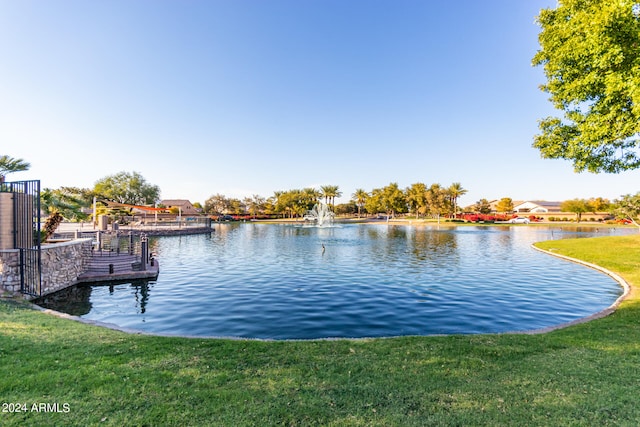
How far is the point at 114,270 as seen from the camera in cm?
1723

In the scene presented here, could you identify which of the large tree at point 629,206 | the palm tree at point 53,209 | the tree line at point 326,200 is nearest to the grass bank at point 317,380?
the palm tree at point 53,209

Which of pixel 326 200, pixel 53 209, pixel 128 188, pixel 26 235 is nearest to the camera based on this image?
pixel 26 235

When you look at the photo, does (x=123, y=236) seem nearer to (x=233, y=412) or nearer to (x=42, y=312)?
(x=42, y=312)

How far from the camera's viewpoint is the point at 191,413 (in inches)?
155

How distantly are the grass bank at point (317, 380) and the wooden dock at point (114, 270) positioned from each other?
977 centimetres

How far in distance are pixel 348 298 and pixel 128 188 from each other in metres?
96.9

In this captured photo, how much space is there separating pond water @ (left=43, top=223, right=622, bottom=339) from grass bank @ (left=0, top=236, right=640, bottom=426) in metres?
2.84

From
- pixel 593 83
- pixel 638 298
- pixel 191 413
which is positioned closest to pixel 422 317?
pixel 638 298

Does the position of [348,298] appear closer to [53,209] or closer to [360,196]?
[53,209]

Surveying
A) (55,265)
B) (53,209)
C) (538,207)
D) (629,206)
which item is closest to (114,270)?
(55,265)

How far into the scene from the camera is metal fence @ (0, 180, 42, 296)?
12.1m

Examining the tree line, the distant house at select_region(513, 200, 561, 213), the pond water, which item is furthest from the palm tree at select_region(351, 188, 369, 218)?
the pond water

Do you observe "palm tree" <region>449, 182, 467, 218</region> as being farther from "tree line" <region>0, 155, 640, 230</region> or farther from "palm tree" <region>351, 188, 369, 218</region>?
"palm tree" <region>351, 188, 369, 218</region>

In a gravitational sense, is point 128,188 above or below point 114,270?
above
